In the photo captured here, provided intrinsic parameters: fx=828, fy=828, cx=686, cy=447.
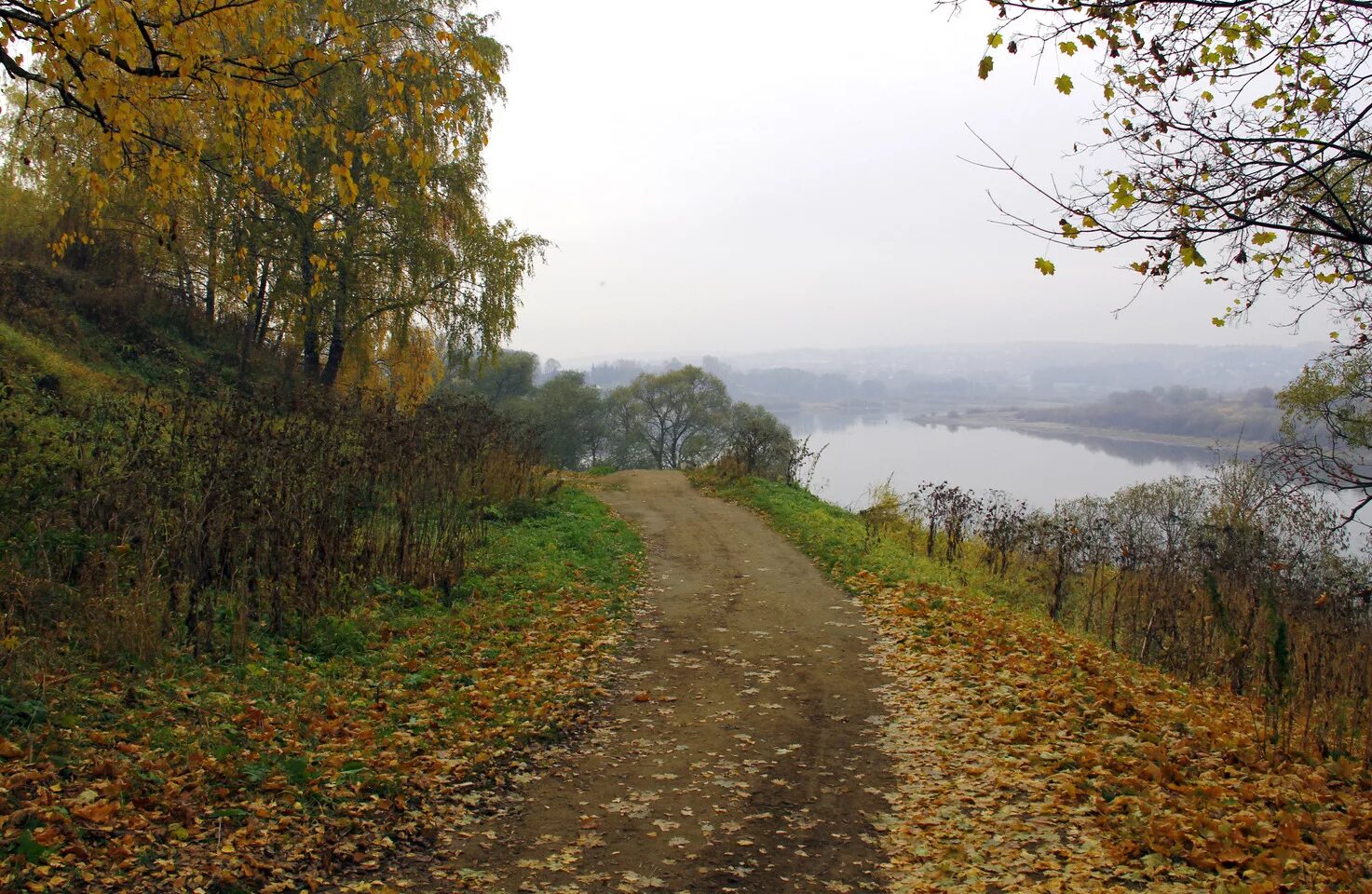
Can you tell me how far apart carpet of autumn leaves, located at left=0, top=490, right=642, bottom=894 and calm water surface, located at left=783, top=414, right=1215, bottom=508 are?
34.2 meters

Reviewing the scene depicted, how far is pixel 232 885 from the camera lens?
144 inches

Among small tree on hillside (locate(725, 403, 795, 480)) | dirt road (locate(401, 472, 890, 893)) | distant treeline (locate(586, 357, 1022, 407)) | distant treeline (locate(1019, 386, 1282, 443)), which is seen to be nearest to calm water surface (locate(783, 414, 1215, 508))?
distant treeline (locate(1019, 386, 1282, 443))

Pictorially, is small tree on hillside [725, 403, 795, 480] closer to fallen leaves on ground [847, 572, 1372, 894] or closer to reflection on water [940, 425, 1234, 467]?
fallen leaves on ground [847, 572, 1372, 894]

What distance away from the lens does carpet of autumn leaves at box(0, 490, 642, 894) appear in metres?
3.71

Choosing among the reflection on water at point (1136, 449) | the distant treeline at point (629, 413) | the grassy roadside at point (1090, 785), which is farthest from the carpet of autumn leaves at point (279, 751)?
the reflection on water at point (1136, 449)

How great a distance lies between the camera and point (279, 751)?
486cm

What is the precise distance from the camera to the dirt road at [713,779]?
4266 millimetres

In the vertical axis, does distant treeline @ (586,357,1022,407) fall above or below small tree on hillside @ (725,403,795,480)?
above

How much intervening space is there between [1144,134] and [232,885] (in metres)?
6.62

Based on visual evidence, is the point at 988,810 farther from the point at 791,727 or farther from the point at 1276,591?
the point at 1276,591

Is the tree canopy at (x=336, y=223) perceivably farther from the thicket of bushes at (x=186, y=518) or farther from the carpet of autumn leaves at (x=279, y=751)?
the carpet of autumn leaves at (x=279, y=751)

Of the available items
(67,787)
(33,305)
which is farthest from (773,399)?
(67,787)

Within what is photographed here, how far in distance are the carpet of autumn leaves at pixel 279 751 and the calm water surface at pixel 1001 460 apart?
3425 cm

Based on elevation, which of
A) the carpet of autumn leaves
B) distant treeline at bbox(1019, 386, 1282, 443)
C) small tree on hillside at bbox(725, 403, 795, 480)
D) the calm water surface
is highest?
distant treeline at bbox(1019, 386, 1282, 443)
